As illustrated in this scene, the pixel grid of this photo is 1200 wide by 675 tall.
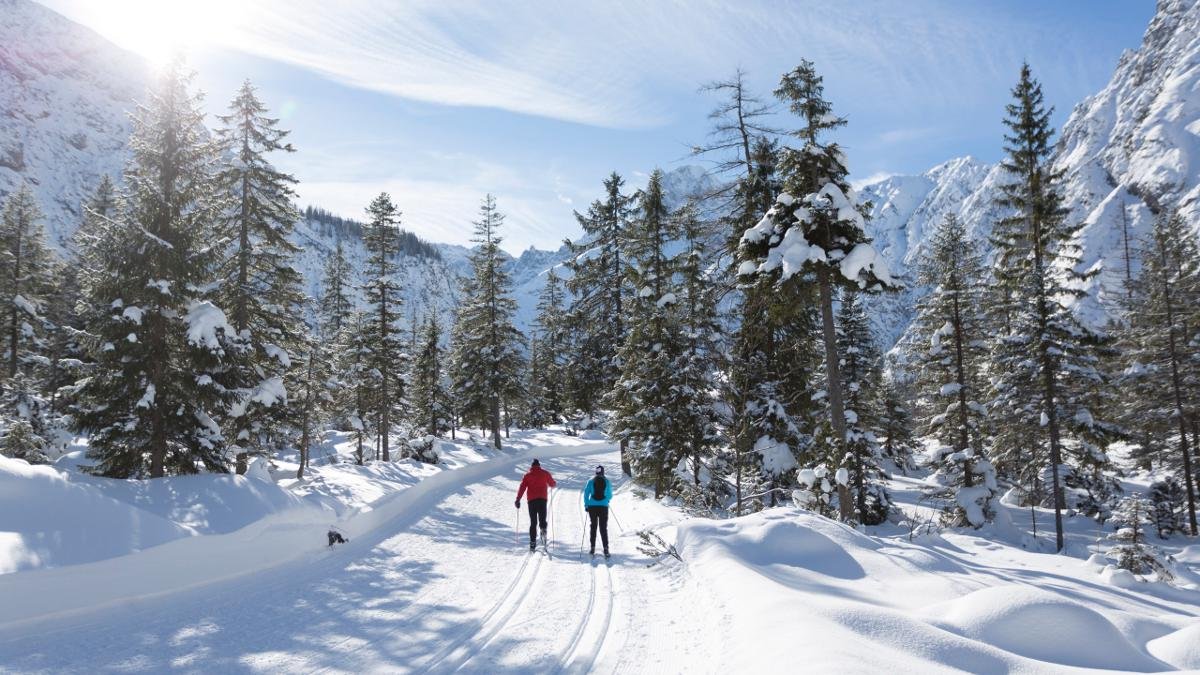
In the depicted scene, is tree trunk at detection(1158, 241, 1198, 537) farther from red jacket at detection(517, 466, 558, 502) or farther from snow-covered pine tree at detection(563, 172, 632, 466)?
red jacket at detection(517, 466, 558, 502)

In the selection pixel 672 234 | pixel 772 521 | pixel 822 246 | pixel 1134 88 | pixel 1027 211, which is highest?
pixel 1134 88

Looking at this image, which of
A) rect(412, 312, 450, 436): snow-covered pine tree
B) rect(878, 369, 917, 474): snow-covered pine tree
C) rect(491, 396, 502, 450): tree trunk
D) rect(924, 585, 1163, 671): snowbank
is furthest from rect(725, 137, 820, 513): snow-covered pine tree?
rect(412, 312, 450, 436): snow-covered pine tree

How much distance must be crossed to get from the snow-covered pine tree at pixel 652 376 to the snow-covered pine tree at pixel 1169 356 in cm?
2187

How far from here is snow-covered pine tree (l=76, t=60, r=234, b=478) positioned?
13414 millimetres

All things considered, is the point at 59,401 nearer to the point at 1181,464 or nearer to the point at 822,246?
the point at 822,246

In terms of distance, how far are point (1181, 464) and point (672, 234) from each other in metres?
26.3

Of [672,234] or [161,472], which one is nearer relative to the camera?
[161,472]

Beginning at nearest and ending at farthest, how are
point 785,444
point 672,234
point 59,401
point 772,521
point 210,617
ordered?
point 210,617
point 772,521
point 785,444
point 672,234
point 59,401

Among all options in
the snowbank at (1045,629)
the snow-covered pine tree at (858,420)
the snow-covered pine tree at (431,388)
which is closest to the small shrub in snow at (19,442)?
the snow-covered pine tree at (431,388)

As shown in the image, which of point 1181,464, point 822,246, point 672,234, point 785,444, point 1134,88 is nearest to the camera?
point 822,246

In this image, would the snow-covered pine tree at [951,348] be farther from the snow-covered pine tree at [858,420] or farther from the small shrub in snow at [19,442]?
the small shrub in snow at [19,442]

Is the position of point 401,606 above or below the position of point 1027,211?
below

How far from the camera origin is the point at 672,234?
2206 cm

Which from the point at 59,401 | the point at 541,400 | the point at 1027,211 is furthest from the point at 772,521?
the point at 541,400
